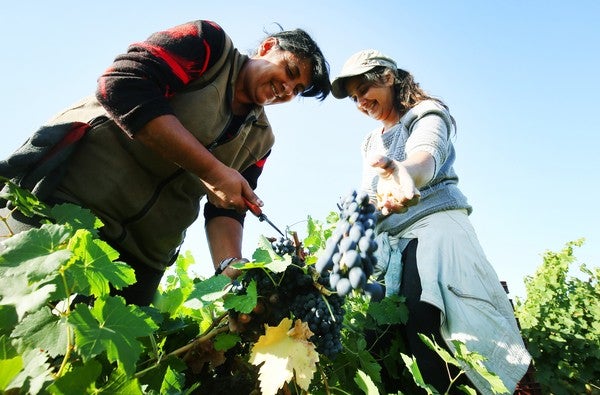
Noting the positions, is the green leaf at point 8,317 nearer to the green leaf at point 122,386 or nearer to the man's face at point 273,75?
the green leaf at point 122,386

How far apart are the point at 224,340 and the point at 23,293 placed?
23.4 inches

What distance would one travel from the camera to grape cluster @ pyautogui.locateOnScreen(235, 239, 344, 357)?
4.27 feet

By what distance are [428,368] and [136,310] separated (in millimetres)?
1181

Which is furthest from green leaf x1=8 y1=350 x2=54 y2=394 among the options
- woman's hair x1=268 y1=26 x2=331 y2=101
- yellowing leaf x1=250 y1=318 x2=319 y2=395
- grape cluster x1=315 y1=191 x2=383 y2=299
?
woman's hair x1=268 y1=26 x2=331 y2=101

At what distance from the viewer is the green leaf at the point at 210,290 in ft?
4.09

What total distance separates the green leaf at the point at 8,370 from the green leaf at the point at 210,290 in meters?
0.46

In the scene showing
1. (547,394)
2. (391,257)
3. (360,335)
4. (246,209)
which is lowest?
(547,394)

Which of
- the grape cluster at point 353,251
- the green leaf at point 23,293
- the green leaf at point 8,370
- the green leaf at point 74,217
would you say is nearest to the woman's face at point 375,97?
the grape cluster at point 353,251

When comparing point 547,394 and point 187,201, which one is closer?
point 187,201

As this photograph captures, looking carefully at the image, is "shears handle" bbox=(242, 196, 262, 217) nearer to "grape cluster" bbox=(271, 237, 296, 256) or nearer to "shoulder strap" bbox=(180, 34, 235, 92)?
"grape cluster" bbox=(271, 237, 296, 256)

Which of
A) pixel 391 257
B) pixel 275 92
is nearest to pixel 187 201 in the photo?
pixel 275 92

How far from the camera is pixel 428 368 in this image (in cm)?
167

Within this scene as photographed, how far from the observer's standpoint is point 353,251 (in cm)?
117

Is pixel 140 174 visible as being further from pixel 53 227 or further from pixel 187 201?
pixel 53 227
